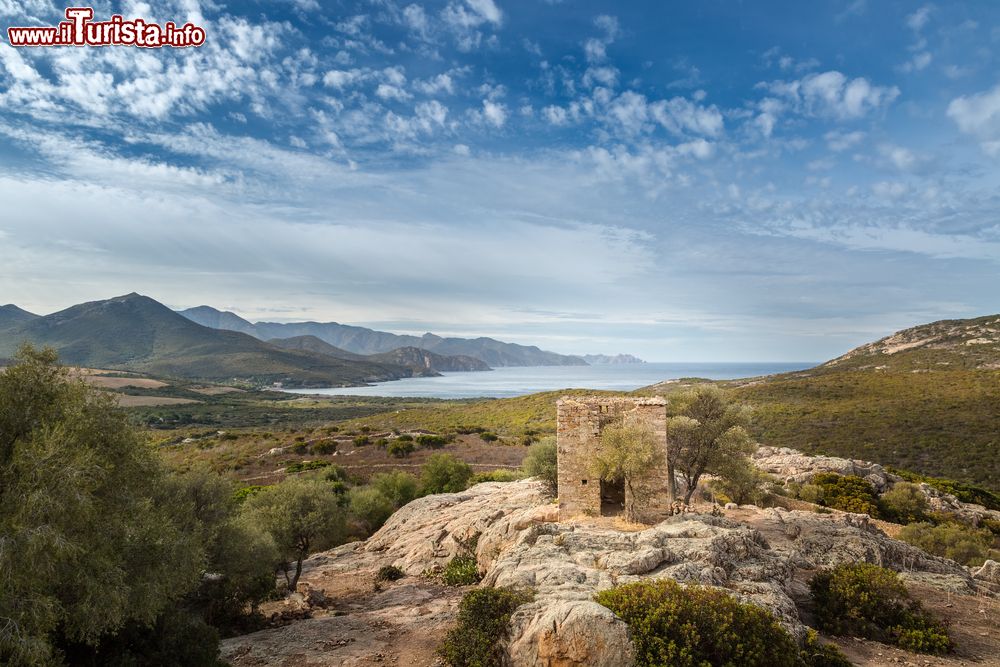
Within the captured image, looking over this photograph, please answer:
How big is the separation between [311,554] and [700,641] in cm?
1926

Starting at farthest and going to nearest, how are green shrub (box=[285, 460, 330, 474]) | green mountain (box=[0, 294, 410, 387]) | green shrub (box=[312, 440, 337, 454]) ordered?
green mountain (box=[0, 294, 410, 387]) < green shrub (box=[312, 440, 337, 454]) < green shrub (box=[285, 460, 330, 474])

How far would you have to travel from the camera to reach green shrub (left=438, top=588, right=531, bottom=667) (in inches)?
352

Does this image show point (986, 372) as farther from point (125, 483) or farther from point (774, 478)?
point (125, 483)

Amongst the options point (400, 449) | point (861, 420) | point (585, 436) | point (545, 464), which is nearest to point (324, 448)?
point (400, 449)

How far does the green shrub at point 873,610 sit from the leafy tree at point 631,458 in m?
4.83

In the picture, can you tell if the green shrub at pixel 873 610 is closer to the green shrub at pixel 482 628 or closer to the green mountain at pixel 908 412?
the green shrub at pixel 482 628

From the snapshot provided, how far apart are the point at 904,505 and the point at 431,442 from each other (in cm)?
3432

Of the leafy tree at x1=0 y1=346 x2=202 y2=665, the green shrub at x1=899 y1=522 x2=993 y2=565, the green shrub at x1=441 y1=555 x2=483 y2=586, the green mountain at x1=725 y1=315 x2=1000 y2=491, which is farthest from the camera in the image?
the green mountain at x1=725 y1=315 x2=1000 y2=491

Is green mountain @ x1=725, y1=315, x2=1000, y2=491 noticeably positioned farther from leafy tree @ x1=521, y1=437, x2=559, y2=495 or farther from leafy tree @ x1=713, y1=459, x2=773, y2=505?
leafy tree @ x1=521, y1=437, x2=559, y2=495

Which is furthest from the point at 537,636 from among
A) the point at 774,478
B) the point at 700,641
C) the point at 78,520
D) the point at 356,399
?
the point at 356,399

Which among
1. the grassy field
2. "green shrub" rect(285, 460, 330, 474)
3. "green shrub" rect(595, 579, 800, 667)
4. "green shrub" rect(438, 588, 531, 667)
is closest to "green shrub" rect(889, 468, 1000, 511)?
Result: the grassy field

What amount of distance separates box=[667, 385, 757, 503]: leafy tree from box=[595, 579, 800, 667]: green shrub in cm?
842

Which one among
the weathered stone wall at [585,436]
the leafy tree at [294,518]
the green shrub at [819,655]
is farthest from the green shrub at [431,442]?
the green shrub at [819,655]

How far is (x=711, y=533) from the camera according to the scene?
11.9 metres
